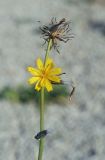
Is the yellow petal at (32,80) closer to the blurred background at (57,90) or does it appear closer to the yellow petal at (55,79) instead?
the yellow petal at (55,79)

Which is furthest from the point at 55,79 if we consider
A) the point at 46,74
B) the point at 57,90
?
the point at 57,90

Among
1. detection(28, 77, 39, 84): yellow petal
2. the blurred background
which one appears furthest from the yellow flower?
the blurred background

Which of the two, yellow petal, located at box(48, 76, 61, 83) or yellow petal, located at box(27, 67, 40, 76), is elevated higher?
yellow petal, located at box(27, 67, 40, 76)

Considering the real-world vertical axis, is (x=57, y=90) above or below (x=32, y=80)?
below

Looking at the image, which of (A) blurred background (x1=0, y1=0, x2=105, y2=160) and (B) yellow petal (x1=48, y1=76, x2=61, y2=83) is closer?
(B) yellow petal (x1=48, y1=76, x2=61, y2=83)

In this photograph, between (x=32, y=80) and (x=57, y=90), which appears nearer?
(x=32, y=80)

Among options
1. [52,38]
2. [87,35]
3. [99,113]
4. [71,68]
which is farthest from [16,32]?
[52,38]

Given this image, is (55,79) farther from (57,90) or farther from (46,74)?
(57,90)

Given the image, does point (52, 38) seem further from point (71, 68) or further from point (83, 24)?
point (83, 24)

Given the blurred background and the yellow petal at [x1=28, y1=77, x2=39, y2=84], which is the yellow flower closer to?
the yellow petal at [x1=28, y1=77, x2=39, y2=84]
